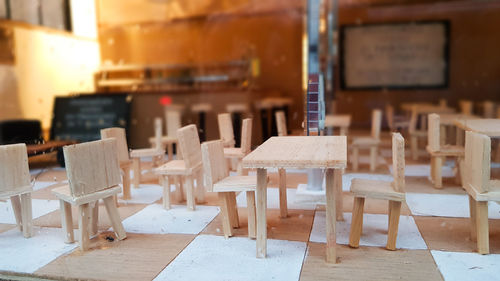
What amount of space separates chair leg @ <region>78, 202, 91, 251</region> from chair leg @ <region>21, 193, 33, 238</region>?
1.43 ft

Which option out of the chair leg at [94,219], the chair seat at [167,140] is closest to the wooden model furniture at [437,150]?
the chair seat at [167,140]

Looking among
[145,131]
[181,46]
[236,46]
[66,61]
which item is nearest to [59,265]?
[145,131]

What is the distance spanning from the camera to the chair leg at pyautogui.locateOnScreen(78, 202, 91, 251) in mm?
2768

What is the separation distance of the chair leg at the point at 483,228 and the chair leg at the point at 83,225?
2471mm

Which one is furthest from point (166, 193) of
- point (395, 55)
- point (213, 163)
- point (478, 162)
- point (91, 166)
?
point (395, 55)

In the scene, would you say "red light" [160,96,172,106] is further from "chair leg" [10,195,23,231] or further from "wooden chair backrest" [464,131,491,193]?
"wooden chair backrest" [464,131,491,193]

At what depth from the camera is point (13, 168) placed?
2873 mm

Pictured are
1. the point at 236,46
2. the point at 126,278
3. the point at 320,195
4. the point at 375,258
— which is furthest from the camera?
the point at 236,46

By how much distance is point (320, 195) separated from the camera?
375 cm

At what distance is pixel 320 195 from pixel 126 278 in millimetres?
1902

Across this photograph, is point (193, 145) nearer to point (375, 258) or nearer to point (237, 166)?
point (237, 166)

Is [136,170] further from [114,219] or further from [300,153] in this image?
[300,153]

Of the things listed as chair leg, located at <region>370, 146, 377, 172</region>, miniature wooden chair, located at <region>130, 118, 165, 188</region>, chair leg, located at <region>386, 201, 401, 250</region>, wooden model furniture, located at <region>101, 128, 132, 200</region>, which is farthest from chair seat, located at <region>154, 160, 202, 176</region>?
chair leg, located at <region>370, 146, 377, 172</region>

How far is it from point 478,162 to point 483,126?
1307 mm
